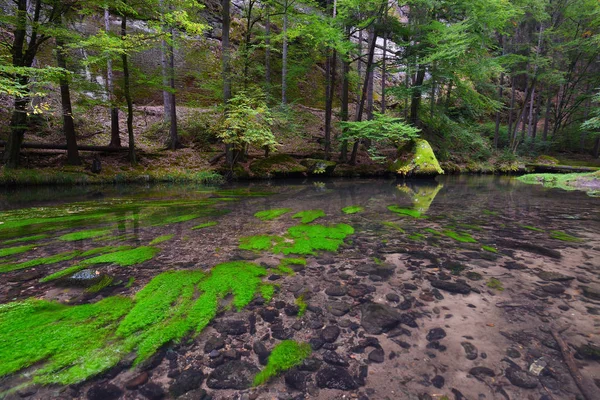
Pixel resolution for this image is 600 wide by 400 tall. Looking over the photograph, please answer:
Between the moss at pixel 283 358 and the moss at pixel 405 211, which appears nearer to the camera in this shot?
the moss at pixel 283 358

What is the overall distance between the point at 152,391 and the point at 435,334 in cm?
241

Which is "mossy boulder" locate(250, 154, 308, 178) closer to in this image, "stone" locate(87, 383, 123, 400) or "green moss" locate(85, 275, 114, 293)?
"green moss" locate(85, 275, 114, 293)

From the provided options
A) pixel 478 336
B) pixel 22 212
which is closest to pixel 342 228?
pixel 478 336

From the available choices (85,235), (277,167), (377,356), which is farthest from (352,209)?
(277,167)

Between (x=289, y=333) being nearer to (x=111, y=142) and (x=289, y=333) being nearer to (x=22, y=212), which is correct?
(x=22, y=212)

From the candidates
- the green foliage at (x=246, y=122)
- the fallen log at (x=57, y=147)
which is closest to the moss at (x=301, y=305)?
the green foliage at (x=246, y=122)

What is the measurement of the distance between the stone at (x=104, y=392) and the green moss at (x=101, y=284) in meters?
1.57

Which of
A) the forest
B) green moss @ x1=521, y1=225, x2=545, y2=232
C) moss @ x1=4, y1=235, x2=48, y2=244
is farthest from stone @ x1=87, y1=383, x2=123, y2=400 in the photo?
green moss @ x1=521, y1=225, x2=545, y2=232

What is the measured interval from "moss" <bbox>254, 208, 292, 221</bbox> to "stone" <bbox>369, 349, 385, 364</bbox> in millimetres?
4469

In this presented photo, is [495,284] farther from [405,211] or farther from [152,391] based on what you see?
[405,211]

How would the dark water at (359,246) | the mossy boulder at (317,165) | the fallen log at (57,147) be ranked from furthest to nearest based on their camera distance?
the mossy boulder at (317,165) < the fallen log at (57,147) < the dark water at (359,246)

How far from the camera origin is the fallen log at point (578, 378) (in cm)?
186

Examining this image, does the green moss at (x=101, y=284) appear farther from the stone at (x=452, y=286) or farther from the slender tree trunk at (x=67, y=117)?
the slender tree trunk at (x=67, y=117)

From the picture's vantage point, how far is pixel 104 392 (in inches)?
72.8
